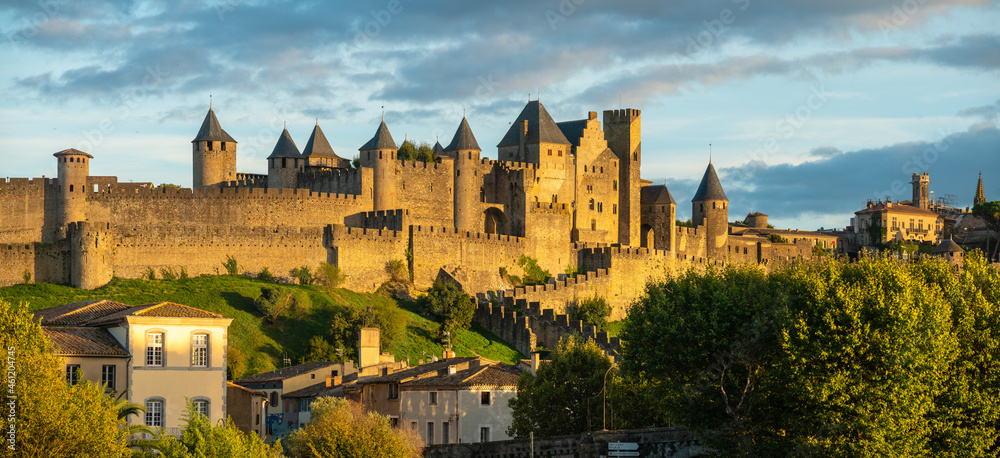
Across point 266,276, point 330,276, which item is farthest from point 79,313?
point 330,276

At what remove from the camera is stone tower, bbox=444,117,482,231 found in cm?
10550

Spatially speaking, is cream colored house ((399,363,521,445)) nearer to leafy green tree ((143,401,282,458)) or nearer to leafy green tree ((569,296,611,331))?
leafy green tree ((143,401,282,458))

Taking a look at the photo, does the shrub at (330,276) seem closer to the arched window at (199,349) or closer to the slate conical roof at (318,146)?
the slate conical roof at (318,146)

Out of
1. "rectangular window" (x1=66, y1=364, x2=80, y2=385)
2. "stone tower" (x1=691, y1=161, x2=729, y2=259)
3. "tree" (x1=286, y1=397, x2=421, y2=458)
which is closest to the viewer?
"rectangular window" (x1=66, y1=364, x2=80, y2=385)

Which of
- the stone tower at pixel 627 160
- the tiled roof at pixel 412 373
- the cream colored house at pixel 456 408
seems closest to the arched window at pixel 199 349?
the cream colored house at pixel 456 408

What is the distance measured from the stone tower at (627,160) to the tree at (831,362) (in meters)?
58.6

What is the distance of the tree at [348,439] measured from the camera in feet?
176

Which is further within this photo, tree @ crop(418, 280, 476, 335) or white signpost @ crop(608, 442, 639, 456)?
tree @ crop(418, 280, 476, 335)

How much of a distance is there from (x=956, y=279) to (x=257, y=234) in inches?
1911

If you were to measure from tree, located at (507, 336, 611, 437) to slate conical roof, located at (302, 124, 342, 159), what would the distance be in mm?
44176

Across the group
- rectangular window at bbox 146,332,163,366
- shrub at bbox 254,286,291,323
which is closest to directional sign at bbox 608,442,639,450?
rectangular window at bbox 146,332,163,366

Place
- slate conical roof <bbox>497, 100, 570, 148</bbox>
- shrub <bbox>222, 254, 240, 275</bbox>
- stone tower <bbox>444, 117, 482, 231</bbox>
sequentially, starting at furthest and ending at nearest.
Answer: slate conical roof <bbox>497, 100, 570, 148</bbox>
stone tower <bbox>444, 117, 482, 231</bbox>
shrub <bbox>222, 254, 240, 275</bbox>

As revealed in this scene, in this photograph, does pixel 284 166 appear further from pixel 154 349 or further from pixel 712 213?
pixel 154 349

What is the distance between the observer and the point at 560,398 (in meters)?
63.4
